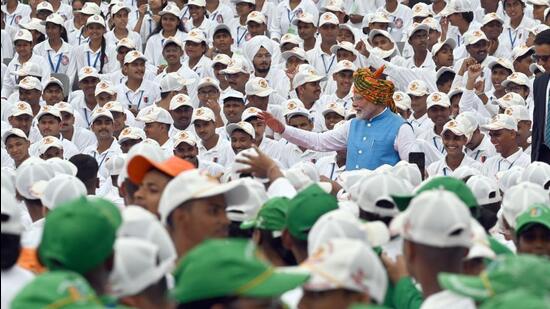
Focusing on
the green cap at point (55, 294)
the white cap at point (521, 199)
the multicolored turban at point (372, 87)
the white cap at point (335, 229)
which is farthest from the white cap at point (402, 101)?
the green cap at point (55, 294)

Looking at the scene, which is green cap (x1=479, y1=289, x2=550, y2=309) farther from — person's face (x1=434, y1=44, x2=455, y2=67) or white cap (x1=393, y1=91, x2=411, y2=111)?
person's face (x1=434, y1=44, x2=455, y2=67)

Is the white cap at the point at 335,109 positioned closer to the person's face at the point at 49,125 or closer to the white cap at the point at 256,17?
the person's face at the point at 49,125

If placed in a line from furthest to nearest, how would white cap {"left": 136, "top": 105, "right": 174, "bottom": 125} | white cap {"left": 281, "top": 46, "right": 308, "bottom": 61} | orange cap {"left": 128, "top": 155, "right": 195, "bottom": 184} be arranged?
1. white cap {"left": 281, "top": 46, "right": 308, "bottom": 61}
2. white cap {"left": 136, "top": 105, "right": 174, "bottom": 125}
3. orange cap {"left": 128, "top": 155, "right": 195, "bottom": 184}

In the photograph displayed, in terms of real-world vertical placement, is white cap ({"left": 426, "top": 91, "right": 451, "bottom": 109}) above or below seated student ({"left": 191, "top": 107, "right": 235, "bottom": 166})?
above

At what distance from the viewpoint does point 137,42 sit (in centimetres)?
1861

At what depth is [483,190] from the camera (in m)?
9.35

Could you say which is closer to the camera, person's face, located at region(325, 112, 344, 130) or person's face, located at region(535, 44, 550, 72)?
person's face, located at region(535, 44, 550, 72)

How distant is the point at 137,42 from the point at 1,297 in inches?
523

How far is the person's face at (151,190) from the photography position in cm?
691

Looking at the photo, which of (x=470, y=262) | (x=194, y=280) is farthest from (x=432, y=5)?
(x=194, y=280)

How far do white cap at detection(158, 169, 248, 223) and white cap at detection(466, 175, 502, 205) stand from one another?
3049 mm

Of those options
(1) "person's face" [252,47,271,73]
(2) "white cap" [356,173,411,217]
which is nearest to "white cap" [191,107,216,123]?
(1) "person's face" [252,47,271,73]

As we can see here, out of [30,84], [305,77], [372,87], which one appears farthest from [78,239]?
[30,84]

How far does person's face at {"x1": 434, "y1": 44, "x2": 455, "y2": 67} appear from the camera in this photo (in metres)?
16.5
